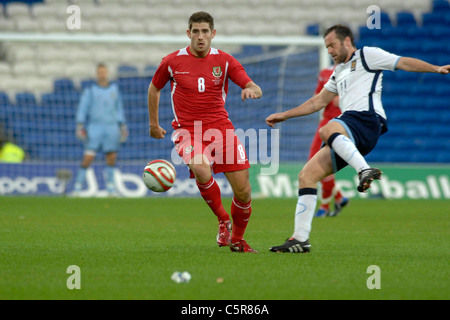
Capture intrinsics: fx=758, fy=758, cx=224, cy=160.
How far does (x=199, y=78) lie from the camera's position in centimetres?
684

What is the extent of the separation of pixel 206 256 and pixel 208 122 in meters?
1.29

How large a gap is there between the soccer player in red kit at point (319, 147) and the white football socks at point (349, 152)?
159 inches

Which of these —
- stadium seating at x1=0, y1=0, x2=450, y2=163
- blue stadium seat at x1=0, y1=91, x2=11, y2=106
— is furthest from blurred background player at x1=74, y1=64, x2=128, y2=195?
blue stadium seat at x1=0, y1=91, x2=11, y2=106

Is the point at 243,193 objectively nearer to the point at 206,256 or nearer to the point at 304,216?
the point at 304,216

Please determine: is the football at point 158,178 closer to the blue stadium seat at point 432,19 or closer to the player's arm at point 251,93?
the player's arm at point 251,93

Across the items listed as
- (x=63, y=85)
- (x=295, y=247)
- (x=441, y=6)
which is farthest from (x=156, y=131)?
(x=441, y=6)

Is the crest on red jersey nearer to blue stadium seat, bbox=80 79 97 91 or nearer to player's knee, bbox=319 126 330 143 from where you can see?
player's knee, bbox=319 126 330 143

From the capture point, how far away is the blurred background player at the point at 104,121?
14438mm

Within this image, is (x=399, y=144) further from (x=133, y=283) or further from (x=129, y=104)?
(x=133, y=283)

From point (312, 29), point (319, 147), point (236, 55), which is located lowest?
point (319, 147)

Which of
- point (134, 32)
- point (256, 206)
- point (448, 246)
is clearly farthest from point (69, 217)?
point (134, 32)

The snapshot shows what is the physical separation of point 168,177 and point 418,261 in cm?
222

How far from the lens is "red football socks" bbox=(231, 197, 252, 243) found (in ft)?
22.1

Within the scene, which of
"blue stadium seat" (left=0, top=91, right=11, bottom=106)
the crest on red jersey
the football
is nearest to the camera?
the football
